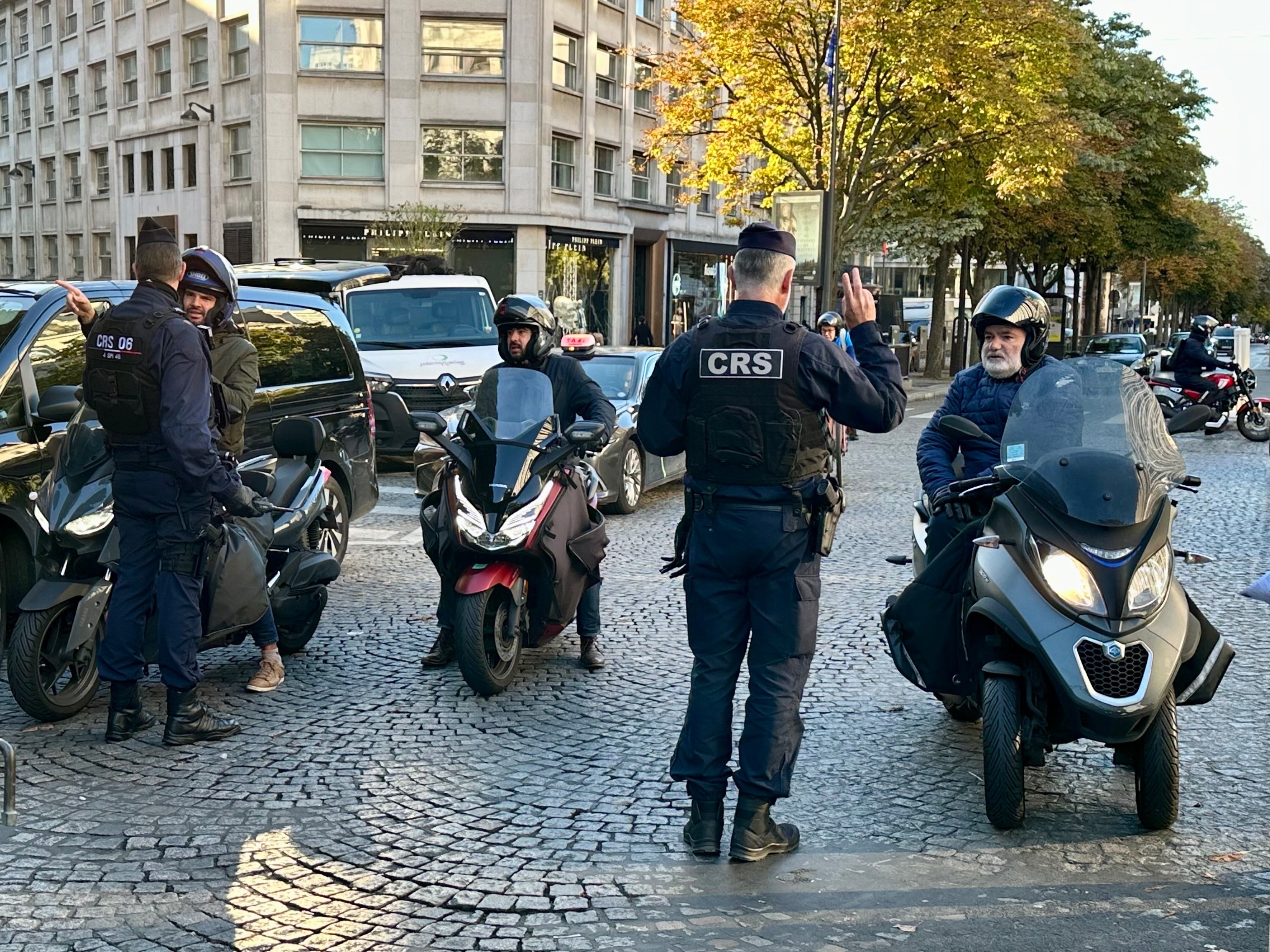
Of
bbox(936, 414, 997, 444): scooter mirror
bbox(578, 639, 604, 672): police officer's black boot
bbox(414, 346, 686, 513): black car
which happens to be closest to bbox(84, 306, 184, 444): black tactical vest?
bbox(578, 639, 604, 672): police officer's black boot

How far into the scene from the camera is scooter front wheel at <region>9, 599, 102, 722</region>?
542 centimetres

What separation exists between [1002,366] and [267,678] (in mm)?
3406

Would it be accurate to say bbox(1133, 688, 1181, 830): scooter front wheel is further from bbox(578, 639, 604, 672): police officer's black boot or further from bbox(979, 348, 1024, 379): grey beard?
bbox(578, 639, 604, 672): police officer's black boot

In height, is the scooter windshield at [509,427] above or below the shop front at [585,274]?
below

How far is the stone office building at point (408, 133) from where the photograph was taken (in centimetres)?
3853

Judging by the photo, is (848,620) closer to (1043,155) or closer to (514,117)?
(1043,155)

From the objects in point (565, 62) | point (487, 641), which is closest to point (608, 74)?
point (565, 62)

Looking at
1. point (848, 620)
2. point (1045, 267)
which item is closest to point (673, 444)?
point (848, 620)

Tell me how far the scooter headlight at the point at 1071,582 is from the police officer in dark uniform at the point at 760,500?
642 mm

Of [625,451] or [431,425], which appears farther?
[625,451]

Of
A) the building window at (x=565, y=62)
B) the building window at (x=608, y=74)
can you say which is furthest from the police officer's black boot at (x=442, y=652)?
the building window at (x=608, y=74)

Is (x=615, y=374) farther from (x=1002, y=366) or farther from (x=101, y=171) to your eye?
(x=101, y=171)

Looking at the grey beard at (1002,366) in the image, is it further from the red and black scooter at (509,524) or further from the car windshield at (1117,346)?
the car windshield at (1117,346)

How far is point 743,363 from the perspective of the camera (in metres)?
4.32
